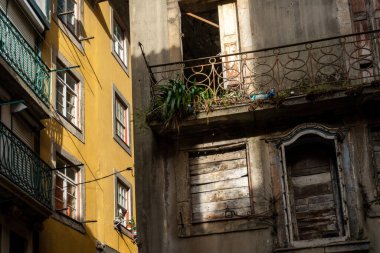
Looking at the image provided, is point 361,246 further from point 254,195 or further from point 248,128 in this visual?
point 248,128

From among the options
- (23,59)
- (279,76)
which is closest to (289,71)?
(279,76)

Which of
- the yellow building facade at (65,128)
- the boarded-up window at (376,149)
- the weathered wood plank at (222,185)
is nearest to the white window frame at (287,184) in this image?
the boarded-up window at (376,149)

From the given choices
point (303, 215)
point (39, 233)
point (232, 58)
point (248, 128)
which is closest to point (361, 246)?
point (303, 215)

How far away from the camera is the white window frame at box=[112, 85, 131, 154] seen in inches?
1067

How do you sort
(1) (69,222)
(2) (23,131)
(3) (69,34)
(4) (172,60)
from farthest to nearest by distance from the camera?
(3) (69,34)
(1) (69,222)
(2) (23,131)
(4) (172,60)

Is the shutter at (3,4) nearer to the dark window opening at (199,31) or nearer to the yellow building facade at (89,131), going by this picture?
the yellow building facade at (89,131)

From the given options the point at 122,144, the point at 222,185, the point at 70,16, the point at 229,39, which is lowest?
the point at 222,185

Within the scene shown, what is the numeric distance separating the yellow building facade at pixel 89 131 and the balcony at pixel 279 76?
6823 millimetres

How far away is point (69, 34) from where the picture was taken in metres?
23.9

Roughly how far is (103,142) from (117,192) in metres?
1.91

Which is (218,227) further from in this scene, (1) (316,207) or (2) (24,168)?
(2) (24,168)

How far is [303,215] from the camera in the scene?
14.2 m

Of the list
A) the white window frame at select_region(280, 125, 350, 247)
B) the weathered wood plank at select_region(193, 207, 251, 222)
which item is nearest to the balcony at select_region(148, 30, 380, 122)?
the white window frame at select_region(280, 125, 350, 247)

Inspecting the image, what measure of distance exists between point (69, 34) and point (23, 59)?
4898mm
